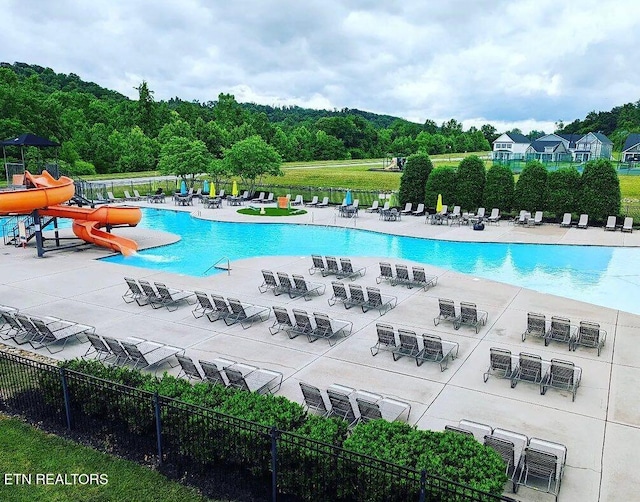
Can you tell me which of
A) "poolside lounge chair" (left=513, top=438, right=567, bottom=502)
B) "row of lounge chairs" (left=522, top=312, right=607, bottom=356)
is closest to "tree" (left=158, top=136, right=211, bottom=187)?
"row of lounge chairs" (left=522, top=312, right=607, bottom=356)

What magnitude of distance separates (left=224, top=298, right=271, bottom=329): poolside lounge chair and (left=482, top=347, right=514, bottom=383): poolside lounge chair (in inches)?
245

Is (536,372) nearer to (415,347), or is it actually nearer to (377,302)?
(415,347)

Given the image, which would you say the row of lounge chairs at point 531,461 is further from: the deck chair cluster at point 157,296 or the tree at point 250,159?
the tree at point 250,159

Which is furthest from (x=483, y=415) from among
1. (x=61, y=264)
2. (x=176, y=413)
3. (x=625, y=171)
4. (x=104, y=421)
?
(x=625, y=171)

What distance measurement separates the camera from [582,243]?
26.9m

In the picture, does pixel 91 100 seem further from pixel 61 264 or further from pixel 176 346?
pixel 176 346

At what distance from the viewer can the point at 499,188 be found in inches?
1347

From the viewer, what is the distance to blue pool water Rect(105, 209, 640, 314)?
19.9 metres

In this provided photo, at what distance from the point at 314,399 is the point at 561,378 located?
5029mm

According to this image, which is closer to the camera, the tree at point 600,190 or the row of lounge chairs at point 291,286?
the row of lounge chairs at point 291,286

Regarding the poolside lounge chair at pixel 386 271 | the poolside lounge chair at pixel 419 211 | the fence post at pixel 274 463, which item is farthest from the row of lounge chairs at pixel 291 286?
the poolside lounge chair at pixel 419 211

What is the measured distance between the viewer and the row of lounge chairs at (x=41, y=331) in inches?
493

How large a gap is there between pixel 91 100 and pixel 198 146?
58544mm

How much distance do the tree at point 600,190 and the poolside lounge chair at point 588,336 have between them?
2116 cm
